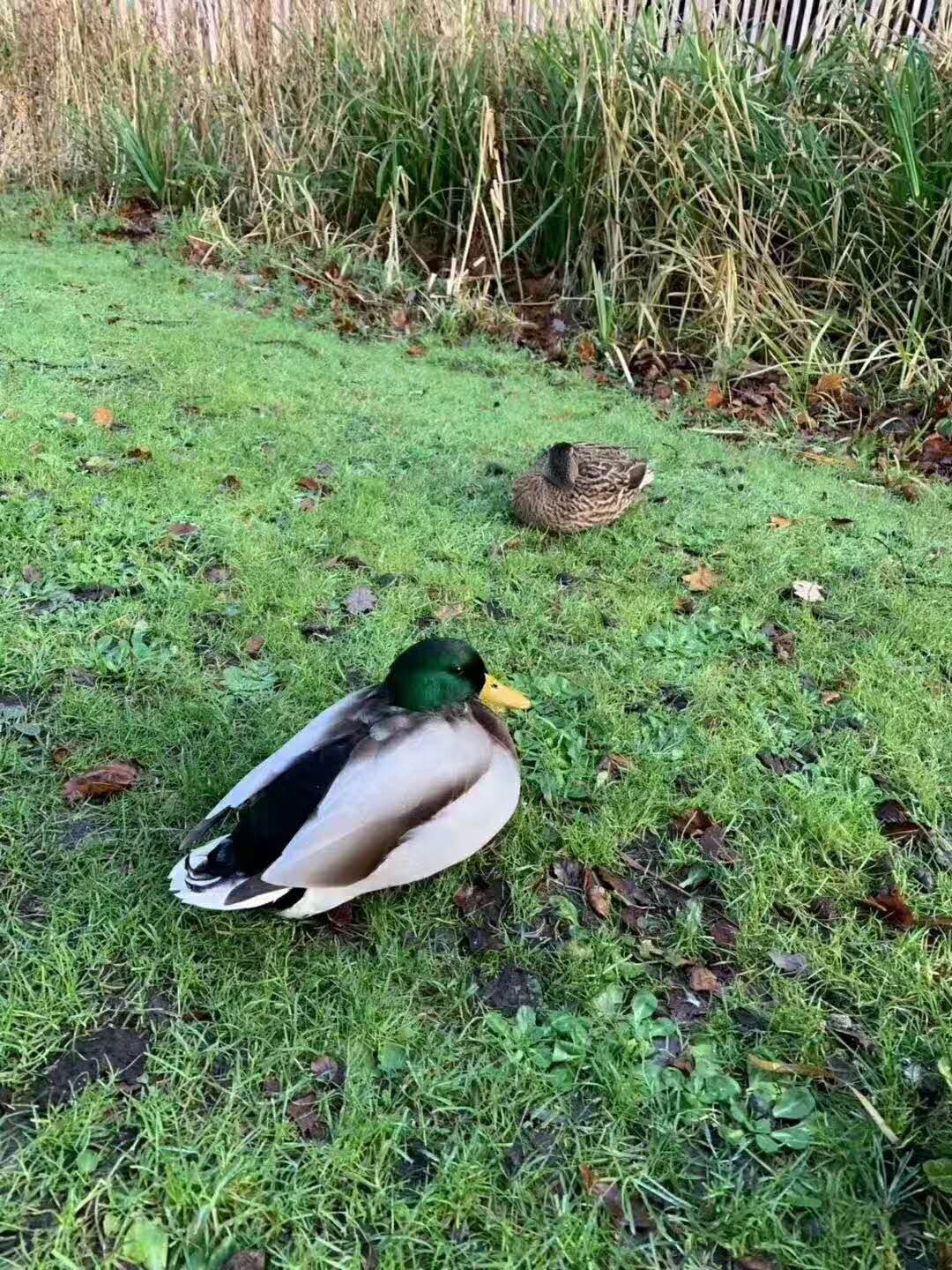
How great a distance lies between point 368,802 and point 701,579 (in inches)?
75.3

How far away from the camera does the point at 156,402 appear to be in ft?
13.0

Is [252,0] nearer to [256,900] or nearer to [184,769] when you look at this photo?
[184,769]

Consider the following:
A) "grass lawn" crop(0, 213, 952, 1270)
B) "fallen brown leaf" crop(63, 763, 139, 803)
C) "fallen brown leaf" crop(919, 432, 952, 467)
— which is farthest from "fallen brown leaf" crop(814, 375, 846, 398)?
"fallen brown leaf" crop(63, 763, 139, 803)

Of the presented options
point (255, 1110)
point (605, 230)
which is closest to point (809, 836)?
point (255, 1110)

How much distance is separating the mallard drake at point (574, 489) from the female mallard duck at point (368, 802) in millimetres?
1500

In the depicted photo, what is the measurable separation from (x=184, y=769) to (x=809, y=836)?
1.43 metres

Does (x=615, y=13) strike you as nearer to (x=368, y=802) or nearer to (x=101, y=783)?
(x=101, y=783)

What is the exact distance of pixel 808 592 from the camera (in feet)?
10.1

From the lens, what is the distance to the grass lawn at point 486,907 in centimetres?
136

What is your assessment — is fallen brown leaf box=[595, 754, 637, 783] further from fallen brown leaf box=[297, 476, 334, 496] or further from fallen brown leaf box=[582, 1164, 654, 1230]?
fallen brown leaf box=[297, 476, 334, 496]

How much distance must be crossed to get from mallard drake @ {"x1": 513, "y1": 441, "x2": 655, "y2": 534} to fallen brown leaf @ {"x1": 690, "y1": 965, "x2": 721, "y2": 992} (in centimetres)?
180

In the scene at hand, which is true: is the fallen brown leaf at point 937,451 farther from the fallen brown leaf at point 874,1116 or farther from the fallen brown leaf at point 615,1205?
the fallen brown leaf at point 615,1205

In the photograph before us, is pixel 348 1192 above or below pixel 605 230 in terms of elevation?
below

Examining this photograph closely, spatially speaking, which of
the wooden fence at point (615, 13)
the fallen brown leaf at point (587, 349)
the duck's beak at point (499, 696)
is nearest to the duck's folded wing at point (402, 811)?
the duck's beak at point (499, 696)
